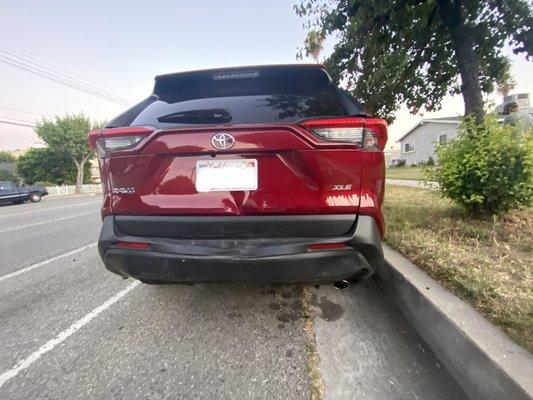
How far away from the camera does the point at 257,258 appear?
1.79 meters

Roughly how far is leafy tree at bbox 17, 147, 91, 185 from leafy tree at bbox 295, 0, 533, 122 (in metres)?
37.1

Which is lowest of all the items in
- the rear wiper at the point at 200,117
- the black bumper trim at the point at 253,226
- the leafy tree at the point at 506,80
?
the black bumper trim at the point at 253,226

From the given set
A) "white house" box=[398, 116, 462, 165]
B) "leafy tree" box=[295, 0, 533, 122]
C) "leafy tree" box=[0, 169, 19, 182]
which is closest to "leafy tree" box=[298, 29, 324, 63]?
"leafy tree" box=[295, 0, 533, 122]

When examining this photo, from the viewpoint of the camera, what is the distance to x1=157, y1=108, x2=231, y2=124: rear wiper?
1.90 meters

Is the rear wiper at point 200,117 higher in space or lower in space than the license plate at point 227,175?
higher

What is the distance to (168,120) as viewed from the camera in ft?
6.46

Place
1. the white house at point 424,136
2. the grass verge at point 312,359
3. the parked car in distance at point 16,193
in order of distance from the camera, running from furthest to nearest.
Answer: the white house at point 424,136 < the parked car in distance at point 16,193 < the grass verge at point 312,359

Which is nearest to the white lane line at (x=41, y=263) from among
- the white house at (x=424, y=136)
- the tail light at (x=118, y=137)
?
the tail light at (x=118, y=137)

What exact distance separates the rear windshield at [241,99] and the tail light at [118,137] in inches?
4.2

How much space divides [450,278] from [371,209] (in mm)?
1032

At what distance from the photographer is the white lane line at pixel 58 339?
1.91 meters

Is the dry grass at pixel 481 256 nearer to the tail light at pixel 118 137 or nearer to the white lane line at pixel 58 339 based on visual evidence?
the tail light at pixel 118 137

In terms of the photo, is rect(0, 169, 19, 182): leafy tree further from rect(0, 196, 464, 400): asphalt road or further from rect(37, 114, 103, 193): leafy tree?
rect(0, 196, 464, 400): asphalt road

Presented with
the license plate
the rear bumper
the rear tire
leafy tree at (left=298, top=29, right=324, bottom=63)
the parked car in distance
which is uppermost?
leafy tree at (left=298, top=29, right=324, bottom=63)
